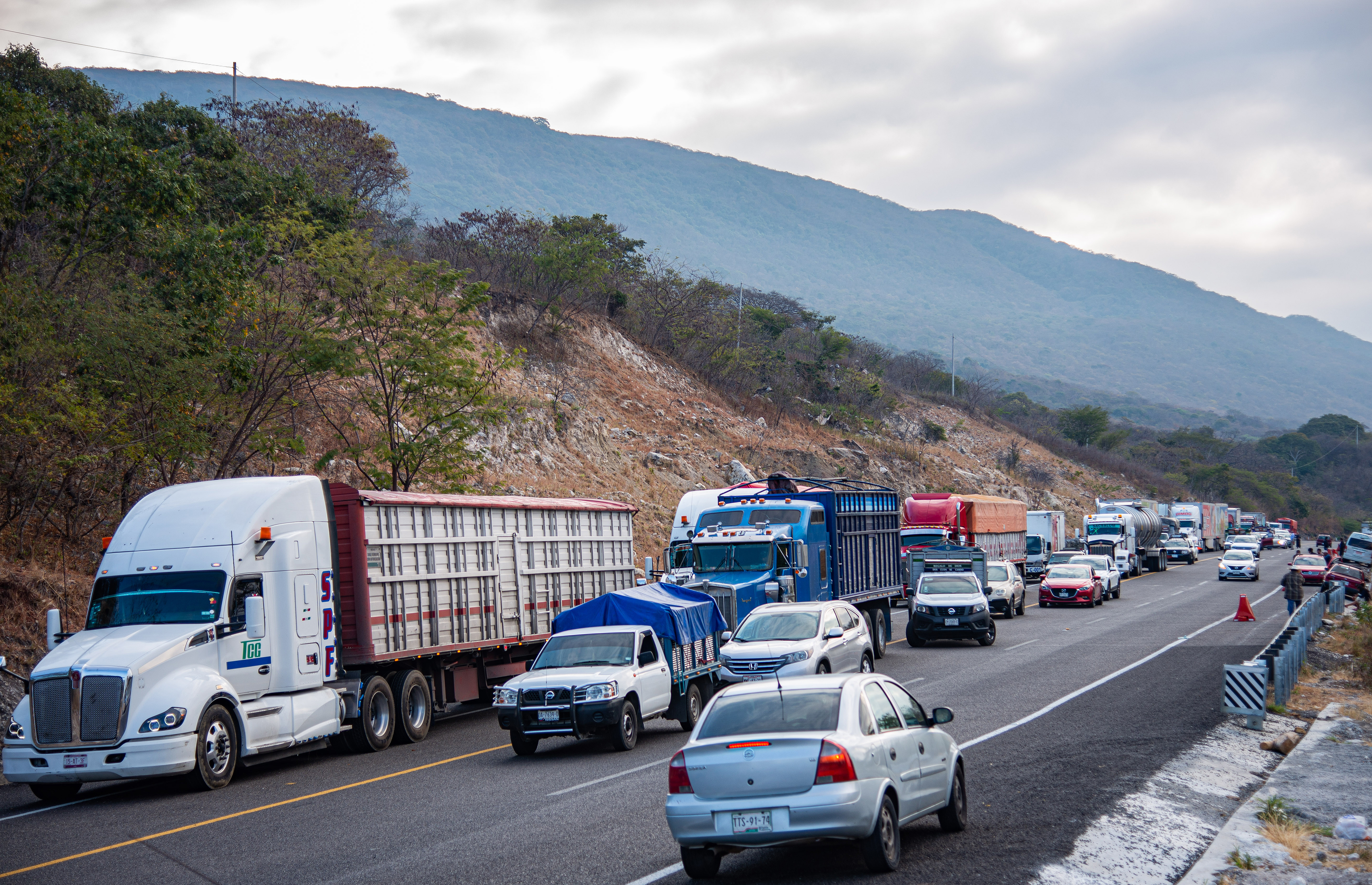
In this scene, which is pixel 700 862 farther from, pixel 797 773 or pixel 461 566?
pixel 461 566

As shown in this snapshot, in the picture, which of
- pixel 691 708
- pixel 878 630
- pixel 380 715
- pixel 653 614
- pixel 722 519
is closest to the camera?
pixel 380 715

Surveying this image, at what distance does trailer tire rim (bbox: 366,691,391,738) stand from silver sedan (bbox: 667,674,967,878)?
28.7ft

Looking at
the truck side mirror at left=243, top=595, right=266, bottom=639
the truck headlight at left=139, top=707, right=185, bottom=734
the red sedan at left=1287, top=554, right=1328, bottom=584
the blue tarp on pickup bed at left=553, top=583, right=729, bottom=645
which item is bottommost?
the red sedan at left=1287, top=554, right=1328, bottom=584

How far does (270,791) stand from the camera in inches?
519

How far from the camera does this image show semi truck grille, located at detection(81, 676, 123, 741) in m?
12.6

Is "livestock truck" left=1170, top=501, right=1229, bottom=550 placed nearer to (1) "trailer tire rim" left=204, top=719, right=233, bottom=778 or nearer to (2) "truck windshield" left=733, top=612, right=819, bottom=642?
(2) "truck windshield" left=733, top=612, right=819, bottom=642

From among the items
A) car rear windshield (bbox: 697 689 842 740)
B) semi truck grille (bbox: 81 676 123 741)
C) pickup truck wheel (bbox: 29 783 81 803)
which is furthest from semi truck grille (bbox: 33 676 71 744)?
car rear windshield (bbox: 697 689 842 740)

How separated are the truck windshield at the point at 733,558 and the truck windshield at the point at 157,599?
9954 millimetres

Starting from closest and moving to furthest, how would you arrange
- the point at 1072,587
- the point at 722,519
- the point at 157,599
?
the point at 157,599
the point at 722,519
the point at 1072,587

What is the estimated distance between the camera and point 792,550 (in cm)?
2195

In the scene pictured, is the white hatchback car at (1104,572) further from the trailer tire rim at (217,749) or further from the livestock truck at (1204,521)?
the livestock truck at (1204,521)

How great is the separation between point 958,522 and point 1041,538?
20778mm

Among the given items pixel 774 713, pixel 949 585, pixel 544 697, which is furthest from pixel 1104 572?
pixel 774 713

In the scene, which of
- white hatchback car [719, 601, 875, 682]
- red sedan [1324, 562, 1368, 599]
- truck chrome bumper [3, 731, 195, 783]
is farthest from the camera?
red sedan [1324, 562, 1368, 599]
